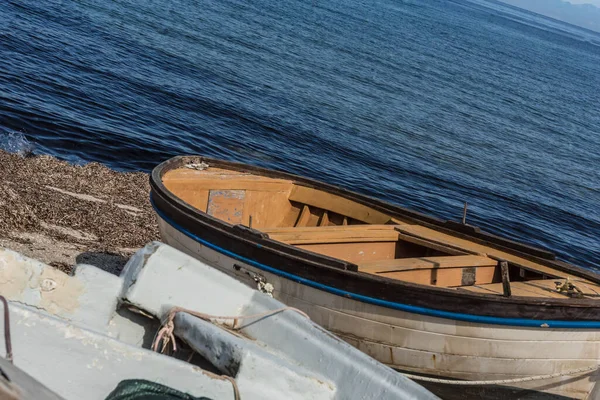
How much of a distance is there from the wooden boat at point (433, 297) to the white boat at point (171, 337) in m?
1.95

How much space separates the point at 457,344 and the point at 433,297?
574 mm

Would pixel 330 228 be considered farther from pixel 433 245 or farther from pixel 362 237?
pixel 433 245

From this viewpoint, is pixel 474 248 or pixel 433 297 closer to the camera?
pixel 433 297

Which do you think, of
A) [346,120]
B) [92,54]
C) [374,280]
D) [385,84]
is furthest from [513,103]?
[374,280]

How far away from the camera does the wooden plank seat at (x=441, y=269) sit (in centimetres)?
818

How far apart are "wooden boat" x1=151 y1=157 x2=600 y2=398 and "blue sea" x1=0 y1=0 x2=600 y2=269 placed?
306 inches

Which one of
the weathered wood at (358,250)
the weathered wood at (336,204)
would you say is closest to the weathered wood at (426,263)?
the weathered wood at (358,250)

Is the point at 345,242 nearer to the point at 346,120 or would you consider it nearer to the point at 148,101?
the point at 148,101

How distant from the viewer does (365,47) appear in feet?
143

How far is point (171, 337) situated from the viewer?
507 centimetres

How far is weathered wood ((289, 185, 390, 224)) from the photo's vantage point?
33.0 feet

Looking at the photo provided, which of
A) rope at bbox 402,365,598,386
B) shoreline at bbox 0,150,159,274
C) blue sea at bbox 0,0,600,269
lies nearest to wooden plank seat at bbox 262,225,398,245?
rope at bbox 402,365,598,386

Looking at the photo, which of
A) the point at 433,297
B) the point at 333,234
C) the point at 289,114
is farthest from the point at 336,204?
the point at 289,114

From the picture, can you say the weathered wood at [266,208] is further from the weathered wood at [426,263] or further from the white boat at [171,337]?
the white boat at [171,337]
